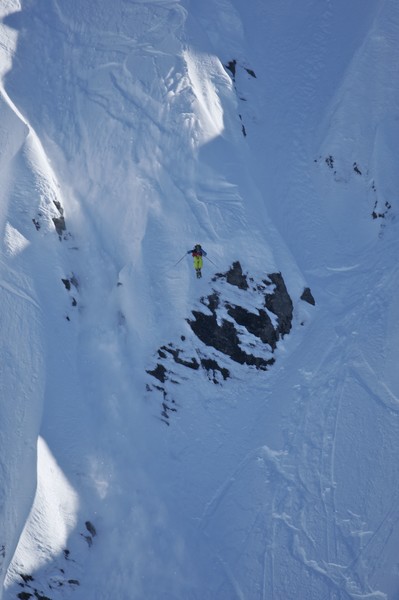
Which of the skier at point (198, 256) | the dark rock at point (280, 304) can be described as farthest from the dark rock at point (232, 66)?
the dark rock at point (280, 304)

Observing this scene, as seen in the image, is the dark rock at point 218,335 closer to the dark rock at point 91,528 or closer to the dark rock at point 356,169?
the dark rock at point 91,528

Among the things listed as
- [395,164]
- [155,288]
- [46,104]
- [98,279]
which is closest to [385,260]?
[395,164]

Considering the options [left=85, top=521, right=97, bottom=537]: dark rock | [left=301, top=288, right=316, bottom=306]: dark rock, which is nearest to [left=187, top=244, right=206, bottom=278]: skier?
[left=301, top=288, right=316, bottom=306]: dark rock

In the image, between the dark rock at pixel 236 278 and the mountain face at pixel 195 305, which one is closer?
the mountain face at pixel 195 305

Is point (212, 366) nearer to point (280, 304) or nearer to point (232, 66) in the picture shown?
point (280, 304)

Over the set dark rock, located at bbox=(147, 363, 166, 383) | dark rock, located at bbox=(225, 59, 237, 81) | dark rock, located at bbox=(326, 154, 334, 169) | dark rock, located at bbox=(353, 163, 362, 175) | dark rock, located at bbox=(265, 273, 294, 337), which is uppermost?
dark rock, located at bbox=(225, 59, 237, 81)

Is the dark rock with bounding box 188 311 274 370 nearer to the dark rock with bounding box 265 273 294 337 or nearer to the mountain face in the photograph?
the mountain face

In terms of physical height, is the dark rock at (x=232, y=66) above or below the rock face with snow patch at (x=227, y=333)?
above
